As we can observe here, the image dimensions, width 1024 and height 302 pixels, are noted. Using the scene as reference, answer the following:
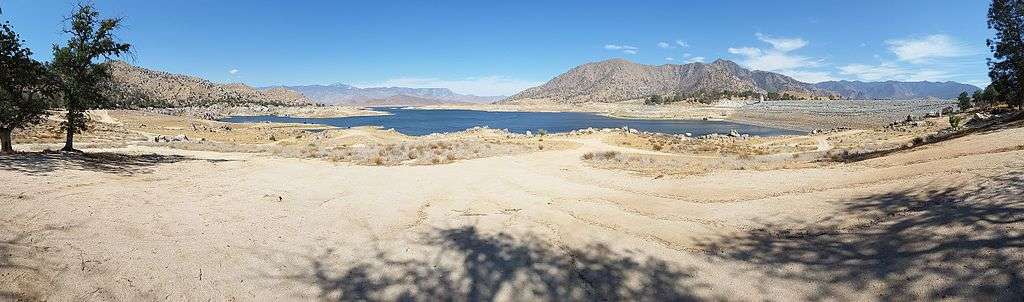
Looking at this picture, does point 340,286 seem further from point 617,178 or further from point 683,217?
point 617,178

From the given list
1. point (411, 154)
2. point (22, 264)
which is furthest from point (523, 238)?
point (411, 154)

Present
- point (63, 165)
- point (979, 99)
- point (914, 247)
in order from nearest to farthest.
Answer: point (914, 247) < point (63, 165) < point (979, 99)

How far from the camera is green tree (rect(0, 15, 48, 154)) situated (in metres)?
17.6

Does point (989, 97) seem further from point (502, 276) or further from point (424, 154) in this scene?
point (502, 276)

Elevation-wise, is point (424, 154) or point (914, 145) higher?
point (914, 145)

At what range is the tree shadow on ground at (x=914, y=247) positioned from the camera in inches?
264

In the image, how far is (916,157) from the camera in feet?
53.1

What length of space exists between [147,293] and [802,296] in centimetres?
990

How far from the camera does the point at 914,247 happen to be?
26.3 feet

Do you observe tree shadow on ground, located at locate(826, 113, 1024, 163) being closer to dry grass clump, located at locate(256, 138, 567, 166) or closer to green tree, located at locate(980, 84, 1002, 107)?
dry grass clump, located at locate(256, 138, 567, 166)

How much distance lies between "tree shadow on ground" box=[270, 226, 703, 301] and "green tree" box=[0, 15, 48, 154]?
17172 millimetres

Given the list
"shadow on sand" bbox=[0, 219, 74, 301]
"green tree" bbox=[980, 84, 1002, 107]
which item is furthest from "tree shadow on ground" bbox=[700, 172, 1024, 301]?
"green tree" bbox=[980, 84, 1002, 107]

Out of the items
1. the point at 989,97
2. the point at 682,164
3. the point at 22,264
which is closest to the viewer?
the point at 22,264

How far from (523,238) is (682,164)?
16871 millimetres
